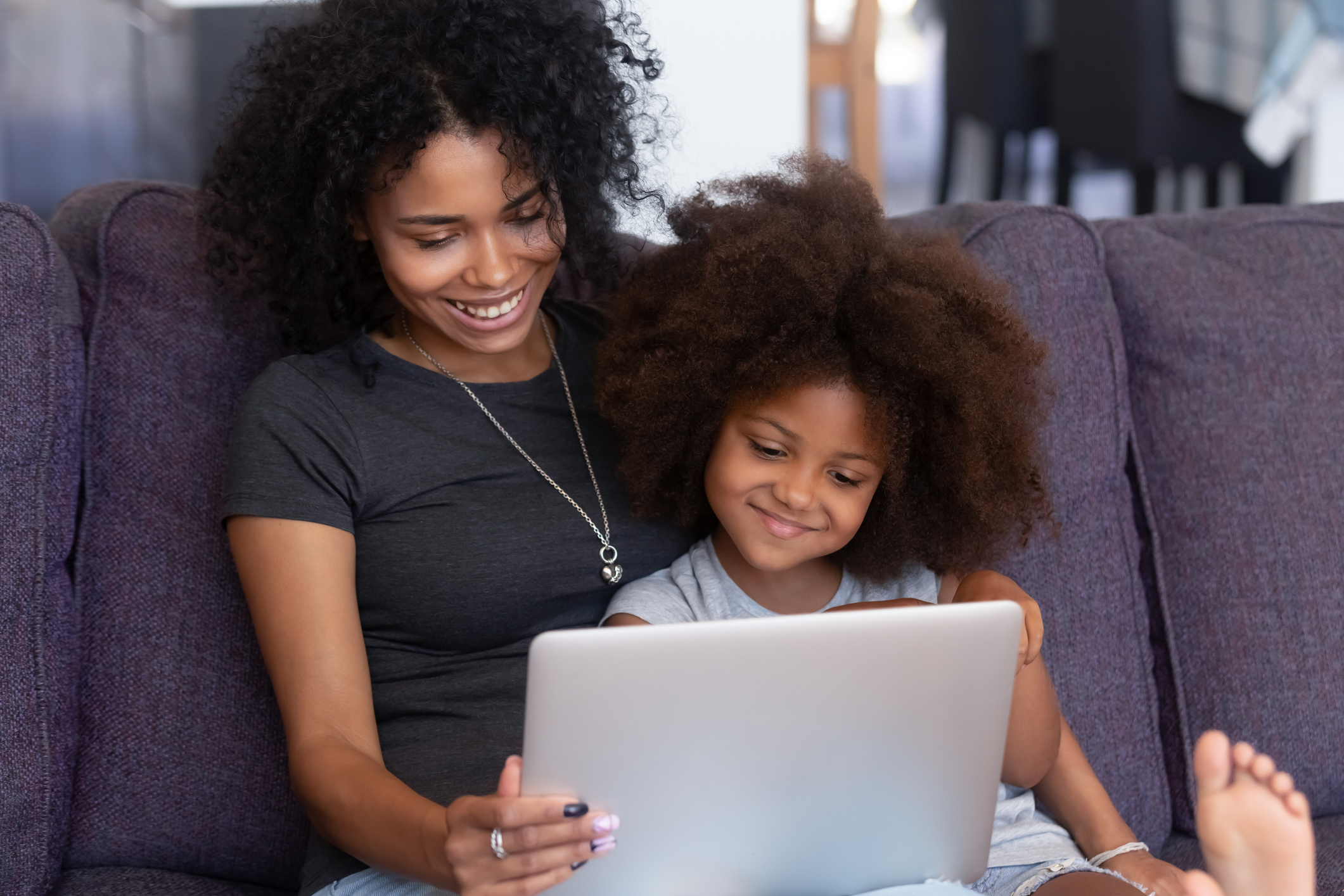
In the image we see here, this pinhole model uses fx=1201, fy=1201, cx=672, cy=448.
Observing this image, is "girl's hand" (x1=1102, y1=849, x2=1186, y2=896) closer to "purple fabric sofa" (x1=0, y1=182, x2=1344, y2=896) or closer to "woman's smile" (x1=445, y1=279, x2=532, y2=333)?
"purple fabric sofa" (x1=0, y1=182, x2=1344, y2=896)

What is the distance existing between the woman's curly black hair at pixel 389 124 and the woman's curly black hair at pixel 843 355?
0.13m

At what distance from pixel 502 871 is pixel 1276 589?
41.1 inches

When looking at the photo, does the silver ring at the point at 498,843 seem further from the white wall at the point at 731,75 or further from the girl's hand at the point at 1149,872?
the white wall at the point at 731,75

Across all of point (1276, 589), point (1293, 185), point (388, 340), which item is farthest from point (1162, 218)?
point (1293, 185)

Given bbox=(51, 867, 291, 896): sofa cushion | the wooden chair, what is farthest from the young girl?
the wooden chair

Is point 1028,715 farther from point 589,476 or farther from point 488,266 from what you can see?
point 488,266

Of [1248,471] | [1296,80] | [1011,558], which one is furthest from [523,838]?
[1296,80]

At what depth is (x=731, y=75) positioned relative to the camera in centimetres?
259

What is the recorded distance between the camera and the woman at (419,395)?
1108 mm

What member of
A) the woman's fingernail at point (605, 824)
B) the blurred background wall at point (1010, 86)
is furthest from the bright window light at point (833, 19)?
the woman's fingernail at point (605, 824)

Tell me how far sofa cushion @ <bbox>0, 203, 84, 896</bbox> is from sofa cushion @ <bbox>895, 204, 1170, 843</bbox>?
1027 mm

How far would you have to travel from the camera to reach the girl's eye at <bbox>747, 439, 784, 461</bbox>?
3.86ft

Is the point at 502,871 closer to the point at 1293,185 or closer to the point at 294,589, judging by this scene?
the point at 294,589

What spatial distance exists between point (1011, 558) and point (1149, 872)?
397 mm
